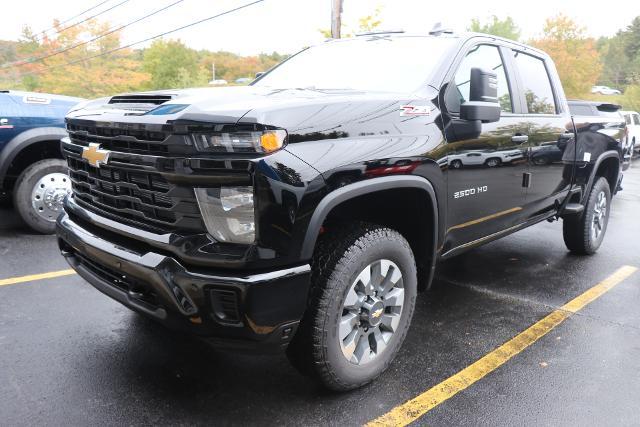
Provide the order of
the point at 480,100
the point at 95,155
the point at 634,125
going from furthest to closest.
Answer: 1. the point at 634,125
2. the point at 480,100
3. the point at 95,155

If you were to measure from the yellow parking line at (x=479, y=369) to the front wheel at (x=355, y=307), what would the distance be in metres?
0.26

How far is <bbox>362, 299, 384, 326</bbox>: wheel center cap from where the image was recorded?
2.58 metres

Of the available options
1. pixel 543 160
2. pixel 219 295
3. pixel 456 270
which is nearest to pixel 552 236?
pixel 456 270

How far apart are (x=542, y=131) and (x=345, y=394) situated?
2604 mm

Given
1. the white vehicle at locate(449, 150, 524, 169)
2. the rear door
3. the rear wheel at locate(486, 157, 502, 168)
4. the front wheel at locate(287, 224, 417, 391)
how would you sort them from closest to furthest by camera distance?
the front wheel at locate(287, 224, 417, 391)
the white vehicle at locate(449, 150, 524, 169)
the rear wheel at locate(486, 157, 502, 168)
the rear door

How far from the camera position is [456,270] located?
15.8ft

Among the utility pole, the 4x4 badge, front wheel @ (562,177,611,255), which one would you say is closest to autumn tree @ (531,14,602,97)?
the utility pole

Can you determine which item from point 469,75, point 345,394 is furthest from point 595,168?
point 345,394

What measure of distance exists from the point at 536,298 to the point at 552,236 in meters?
2.49

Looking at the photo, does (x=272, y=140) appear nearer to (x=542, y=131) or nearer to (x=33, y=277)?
(x=542, y=131)

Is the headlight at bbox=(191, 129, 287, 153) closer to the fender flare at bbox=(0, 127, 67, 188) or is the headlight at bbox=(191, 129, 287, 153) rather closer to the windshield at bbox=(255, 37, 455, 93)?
the windshield at bbox=(255, 37, 455, 93)

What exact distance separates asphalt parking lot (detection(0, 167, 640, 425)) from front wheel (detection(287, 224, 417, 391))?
0.20m

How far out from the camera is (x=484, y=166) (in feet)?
10.6

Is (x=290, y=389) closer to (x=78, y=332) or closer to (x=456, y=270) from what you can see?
(x=78, y=332)
